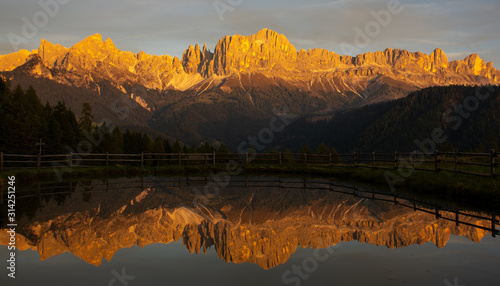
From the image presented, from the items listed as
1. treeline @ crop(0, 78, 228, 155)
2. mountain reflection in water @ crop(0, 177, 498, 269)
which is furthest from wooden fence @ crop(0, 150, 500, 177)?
Answer: mountain reflection in water @ crop(0, 177, 498, 269)

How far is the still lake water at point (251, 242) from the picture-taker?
1120cm

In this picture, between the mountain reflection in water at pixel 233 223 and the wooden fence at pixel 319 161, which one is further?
the wooden fence at pixel 319 161

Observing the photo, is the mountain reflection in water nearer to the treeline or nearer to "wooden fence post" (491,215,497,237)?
"wooden fence post" (491,215,497,237)

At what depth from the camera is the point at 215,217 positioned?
19.4 metres

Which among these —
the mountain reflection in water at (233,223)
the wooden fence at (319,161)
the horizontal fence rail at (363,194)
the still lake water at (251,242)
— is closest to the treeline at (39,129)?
the wooden fence at (319,161)

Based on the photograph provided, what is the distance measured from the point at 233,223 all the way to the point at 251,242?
3.33m

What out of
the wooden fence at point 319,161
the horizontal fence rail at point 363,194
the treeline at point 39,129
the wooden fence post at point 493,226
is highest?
the treeline at point 39,129

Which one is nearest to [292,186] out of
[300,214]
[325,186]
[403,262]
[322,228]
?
[325,186]

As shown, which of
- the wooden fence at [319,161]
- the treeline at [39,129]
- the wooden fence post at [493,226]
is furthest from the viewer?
the treeline at [39,129]

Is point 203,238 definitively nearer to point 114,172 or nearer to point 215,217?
point 215,217

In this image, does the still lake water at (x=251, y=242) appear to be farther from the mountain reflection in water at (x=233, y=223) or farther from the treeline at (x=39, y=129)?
the treeline at (x=39, y=129)

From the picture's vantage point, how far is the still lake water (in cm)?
1120

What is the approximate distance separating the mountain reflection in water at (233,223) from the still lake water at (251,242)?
1.7 inches

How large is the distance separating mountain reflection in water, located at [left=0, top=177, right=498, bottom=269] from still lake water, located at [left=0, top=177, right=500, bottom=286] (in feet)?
0.14
